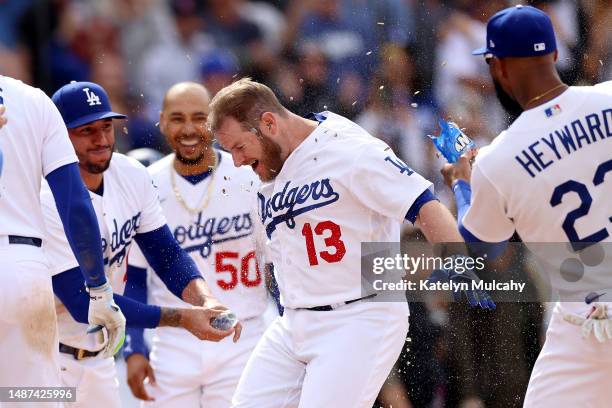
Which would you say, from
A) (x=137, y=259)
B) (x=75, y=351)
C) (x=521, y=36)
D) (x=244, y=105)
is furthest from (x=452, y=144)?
(x=137, y=259)

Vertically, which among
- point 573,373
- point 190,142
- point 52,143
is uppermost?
point 52,143

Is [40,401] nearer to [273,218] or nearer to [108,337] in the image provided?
[108,337]

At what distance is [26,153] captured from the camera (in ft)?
14.9

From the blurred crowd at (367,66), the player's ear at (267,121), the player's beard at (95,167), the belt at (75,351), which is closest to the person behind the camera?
the player's ear at (267,121)

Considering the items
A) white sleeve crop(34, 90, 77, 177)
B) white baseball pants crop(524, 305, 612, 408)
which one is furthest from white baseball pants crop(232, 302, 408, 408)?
white sleeve crop(34, 90, 77, 177)

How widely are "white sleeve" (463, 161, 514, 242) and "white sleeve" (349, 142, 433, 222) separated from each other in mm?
A: 297

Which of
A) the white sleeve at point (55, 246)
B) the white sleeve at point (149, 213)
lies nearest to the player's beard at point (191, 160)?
the white sleeve at point (149, 213)

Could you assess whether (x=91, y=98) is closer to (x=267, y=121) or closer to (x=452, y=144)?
(x=267, y=121)

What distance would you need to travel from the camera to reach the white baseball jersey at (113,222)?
5532mm

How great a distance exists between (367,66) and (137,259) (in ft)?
8.54

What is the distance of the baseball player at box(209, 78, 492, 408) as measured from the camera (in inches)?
189

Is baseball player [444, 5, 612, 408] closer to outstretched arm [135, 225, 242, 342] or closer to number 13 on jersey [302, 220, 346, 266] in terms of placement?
number 13 on jersey [302, 220, 346, 266]

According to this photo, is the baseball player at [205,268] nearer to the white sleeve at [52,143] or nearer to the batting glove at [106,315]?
the batting glove at [106,315]

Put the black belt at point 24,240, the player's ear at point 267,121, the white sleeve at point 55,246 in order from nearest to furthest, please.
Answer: the black belt at point 24,240 → the player's ear at point 267,121 → the white sleeve at point 55,246
